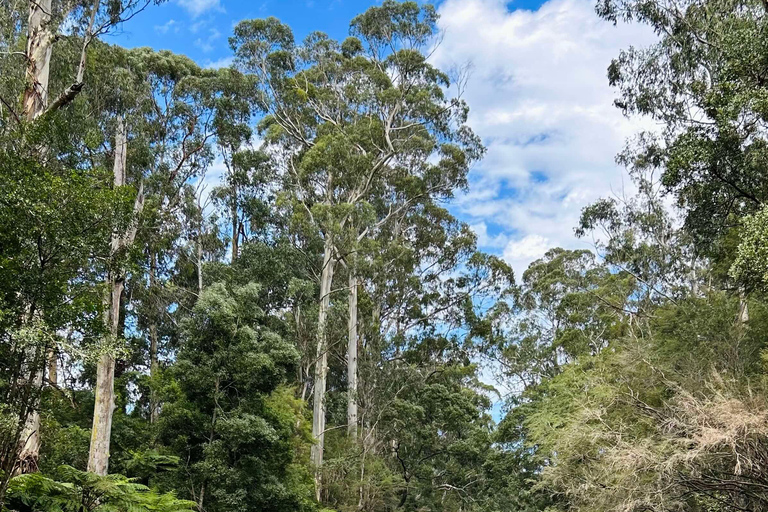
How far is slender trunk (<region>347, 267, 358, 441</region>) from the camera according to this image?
54.7 ft

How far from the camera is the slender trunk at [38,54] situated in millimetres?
7387

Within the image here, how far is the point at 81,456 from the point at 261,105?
11778mm

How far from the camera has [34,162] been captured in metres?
5.00

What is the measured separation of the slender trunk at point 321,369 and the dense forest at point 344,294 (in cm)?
11

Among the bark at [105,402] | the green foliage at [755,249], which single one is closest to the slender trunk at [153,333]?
the bark at [105,402]

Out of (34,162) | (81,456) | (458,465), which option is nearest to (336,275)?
(458,465)

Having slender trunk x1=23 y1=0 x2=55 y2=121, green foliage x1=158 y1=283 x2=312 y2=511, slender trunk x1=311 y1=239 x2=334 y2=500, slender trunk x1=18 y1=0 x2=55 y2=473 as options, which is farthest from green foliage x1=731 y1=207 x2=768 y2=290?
slender trunk x1=311 y1=239 x2=334 y2=500

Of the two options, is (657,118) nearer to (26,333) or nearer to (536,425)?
(536,425)

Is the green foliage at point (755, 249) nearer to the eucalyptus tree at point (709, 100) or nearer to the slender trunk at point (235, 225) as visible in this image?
the eucalyptus tree at point (709, 100)

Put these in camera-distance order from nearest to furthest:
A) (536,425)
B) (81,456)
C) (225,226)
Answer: (81,456)
(536,425)
(225,226)

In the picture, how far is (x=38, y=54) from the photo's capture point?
770 cm

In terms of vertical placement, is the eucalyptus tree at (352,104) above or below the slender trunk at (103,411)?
above

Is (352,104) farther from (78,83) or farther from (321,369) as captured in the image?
(78,83)

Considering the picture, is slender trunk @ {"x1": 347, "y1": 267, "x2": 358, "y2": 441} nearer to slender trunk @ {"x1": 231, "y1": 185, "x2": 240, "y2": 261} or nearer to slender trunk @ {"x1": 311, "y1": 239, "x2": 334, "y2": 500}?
slender trunk @ {"x1": 311, "y1": 239, "x2": 334, "y2": 500}
